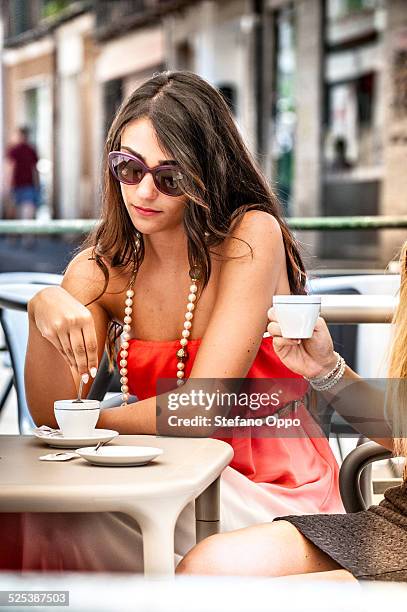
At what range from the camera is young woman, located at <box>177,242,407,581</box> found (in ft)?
4.81

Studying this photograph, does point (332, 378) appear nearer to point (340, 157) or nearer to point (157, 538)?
point (157, 538)

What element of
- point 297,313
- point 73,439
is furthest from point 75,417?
point 297,313

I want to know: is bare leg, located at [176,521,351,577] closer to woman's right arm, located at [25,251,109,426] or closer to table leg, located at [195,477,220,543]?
table leg, located at [195,477,220,543]

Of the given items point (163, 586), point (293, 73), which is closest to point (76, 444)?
point (163, 586)

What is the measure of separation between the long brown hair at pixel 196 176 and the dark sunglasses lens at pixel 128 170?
2.9 inches

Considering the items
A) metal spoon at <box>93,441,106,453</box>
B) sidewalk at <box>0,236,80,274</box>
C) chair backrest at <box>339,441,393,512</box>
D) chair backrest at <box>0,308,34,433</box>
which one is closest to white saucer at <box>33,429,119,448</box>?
metal spoon at <box>93,441,106,453</box>

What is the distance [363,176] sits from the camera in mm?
14352

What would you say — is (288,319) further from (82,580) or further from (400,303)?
(82,580)

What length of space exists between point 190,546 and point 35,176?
45.2ft

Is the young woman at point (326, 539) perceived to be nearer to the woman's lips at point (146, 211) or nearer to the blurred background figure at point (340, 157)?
the woman's lips at point (146, 211)

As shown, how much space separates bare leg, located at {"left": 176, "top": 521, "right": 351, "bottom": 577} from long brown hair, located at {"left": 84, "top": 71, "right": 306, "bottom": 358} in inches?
23.2

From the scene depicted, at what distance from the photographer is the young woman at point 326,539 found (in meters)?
1.46

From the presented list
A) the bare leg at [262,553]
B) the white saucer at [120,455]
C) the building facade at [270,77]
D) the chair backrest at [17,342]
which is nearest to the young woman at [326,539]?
the bare leg at [262,553]

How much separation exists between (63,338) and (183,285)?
0.41 meters
